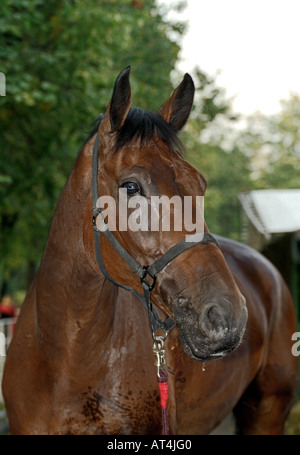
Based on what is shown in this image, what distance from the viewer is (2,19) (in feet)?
16.5

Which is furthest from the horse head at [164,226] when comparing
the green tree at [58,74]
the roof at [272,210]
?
the roof at [272,210]

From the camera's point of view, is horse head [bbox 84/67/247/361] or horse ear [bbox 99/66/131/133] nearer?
horse head [bbox 84/67/247/361]

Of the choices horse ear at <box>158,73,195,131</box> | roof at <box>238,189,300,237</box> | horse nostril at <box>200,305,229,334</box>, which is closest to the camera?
horse nostril at <box>200,305,229,334</box>

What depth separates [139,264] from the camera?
198cm

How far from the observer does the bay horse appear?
6.01 feet

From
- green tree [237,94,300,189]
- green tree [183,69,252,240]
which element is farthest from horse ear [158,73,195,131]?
green tree [237,94,300,189]

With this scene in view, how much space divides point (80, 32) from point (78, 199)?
429 centimetres

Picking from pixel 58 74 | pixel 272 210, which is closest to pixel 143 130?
pixel 58 74

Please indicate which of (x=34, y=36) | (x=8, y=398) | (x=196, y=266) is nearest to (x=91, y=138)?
(x=196, y=266)

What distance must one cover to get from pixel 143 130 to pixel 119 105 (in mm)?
149

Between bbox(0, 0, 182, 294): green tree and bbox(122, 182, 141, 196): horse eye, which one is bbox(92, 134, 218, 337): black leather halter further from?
bbox(0, 0, 182, 294): green tree

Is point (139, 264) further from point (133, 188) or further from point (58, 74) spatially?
point (58, 74)

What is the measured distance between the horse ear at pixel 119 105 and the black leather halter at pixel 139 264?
6.1 inches
